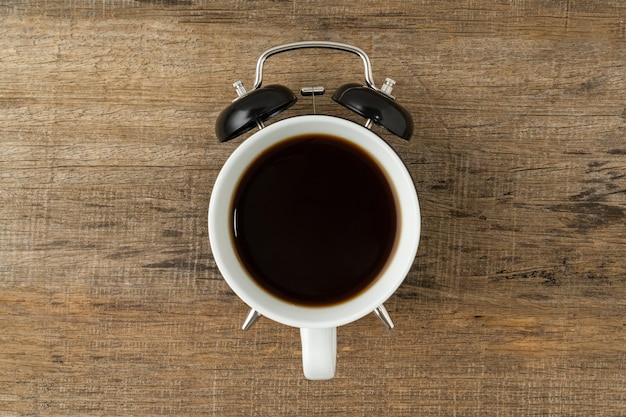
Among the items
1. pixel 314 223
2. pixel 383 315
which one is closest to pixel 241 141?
pixel 314 223

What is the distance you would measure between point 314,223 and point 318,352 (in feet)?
0.57

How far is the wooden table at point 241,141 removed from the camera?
0.82m

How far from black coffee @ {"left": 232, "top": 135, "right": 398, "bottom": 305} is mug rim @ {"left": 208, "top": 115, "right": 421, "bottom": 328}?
2 centimetres

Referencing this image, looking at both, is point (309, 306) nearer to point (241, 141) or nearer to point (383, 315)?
point (383, 315)

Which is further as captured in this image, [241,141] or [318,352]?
[241,141]

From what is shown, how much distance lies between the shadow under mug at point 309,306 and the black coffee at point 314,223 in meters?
0.02

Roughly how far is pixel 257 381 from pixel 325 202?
306 millimetres

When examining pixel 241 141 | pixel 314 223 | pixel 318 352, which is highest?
pixel 241 141

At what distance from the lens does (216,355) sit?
84 centimetres

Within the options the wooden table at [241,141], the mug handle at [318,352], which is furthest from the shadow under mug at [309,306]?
the wooden table at [241,141]

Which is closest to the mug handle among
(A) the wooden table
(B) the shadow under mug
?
(B) the shadow under mug

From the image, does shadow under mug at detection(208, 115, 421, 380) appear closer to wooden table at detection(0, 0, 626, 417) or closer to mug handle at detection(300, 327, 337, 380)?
mug handle at detection(300, 327, 337, 380)

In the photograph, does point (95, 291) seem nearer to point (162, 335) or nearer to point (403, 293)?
point (162, 335)

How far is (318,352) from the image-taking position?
692 millimetres
